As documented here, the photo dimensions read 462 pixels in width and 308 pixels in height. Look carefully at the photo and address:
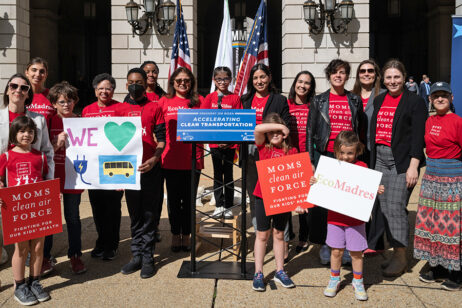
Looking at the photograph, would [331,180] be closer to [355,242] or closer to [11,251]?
[355,242]

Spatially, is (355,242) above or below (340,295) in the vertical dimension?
above

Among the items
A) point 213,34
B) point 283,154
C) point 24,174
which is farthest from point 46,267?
point 213,34

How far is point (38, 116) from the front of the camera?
159 inches

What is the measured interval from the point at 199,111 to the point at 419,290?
106 inches

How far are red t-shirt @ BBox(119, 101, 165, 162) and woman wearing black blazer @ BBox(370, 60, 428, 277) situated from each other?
2.28 meters

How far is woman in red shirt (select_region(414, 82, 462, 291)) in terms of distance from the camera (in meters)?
3.98

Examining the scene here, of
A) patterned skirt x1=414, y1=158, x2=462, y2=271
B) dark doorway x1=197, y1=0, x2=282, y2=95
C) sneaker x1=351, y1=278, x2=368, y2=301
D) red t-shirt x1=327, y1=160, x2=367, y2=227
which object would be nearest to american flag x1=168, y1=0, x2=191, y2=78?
red t-shirt x1=327, y1=160, x2=367, y2=227

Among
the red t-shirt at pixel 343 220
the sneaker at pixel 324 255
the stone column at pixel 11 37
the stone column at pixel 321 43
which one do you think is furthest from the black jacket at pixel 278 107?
the stone column at pixel 11 37

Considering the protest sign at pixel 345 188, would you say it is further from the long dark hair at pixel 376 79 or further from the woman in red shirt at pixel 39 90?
the woman in red shirt at pixel 39 90

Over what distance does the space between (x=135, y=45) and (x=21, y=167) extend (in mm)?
9621

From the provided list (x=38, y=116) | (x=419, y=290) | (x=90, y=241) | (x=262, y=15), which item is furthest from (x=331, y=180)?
(x=262, y=15)

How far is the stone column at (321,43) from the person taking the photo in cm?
1252

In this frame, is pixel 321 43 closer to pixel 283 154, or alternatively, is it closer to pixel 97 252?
pixel 283 154

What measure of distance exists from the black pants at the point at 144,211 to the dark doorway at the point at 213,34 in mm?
18821
